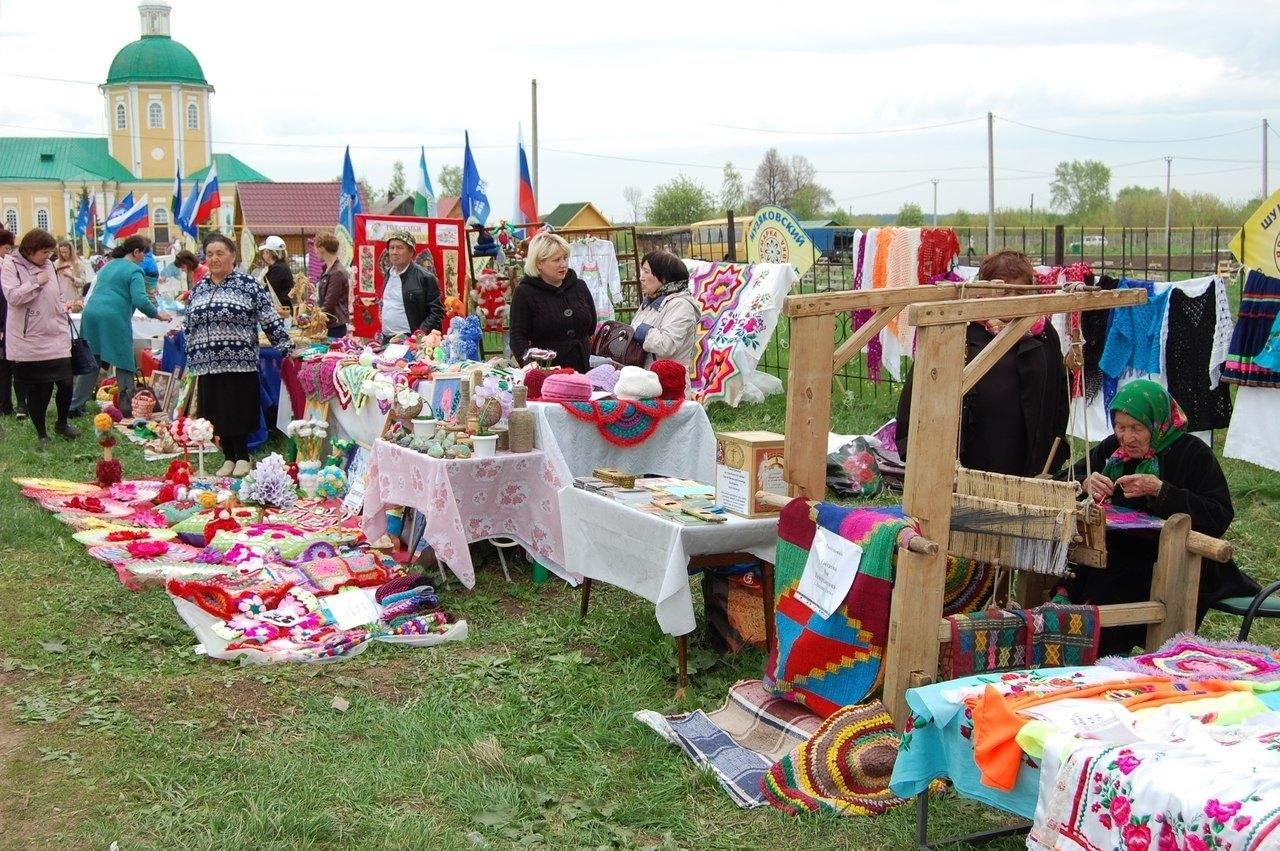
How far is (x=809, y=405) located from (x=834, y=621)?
78cm

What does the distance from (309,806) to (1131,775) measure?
246cm

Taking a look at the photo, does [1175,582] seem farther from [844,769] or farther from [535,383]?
Result: [535,383]

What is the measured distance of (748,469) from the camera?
4.51m

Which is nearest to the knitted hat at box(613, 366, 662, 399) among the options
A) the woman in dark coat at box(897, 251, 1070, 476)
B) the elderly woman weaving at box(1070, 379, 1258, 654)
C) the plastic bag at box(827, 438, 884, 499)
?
the woman in dark coat at box(897, 251, 1070, 476)

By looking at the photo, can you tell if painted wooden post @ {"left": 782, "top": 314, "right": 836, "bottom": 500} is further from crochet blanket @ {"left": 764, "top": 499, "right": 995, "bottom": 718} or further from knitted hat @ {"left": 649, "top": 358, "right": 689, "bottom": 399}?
knitted hat @ {"left": 649, "top": 358, "right": 689, "bottom": 399}

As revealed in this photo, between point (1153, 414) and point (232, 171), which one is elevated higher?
point (232, 171)

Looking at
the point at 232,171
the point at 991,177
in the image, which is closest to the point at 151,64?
the point at 232,171

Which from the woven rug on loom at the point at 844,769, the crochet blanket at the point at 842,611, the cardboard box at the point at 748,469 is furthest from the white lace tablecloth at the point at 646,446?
the woven rug on loom at the point at 844,769

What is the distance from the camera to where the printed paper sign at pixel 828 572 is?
3826 mm

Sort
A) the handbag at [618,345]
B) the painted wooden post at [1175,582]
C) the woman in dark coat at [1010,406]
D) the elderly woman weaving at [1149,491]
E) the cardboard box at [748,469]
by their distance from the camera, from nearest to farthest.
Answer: the painted wooden post at [1175,582], the elderly woman weaving at [1149,491], the cardboard box at [748,469], the woman in dark coat at [1010,406], the handbag at [618,345]

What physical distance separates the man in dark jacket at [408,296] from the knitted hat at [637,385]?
11.0 ft

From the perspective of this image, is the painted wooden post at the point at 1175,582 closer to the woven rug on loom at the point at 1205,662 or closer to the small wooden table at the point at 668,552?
the woven rug on loom at the point at 1205,662

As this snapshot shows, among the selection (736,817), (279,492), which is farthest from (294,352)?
(736,817)

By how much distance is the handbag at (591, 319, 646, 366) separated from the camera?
23.9 feet
